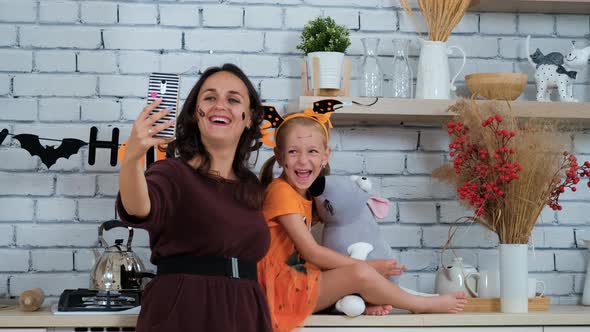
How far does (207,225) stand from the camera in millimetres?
2324

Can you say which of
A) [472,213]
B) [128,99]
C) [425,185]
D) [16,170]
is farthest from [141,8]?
[472,213]

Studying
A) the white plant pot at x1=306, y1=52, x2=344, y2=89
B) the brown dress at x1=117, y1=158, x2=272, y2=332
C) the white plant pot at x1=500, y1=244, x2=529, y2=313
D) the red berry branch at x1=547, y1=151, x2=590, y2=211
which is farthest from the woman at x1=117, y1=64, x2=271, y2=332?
the red berry branch at x1=547, y1=151, x2=590, y2=211

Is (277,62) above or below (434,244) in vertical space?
above

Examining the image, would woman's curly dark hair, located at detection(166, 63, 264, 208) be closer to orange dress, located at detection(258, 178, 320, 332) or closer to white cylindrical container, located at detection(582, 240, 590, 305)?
orange dress, located at detection(258, 178, 320, 332)

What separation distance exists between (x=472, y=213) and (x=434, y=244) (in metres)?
0.17

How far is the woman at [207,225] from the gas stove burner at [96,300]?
20 cm

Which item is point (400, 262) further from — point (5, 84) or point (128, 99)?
point (5, 84)

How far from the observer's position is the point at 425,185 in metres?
3.11

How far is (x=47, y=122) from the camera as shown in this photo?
9.81 feet

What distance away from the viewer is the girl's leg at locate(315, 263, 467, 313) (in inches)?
101

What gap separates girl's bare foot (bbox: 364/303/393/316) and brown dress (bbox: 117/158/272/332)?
0.34 m

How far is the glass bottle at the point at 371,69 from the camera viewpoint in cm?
300

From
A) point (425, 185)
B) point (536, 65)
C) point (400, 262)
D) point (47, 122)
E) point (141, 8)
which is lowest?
point (400, 262)

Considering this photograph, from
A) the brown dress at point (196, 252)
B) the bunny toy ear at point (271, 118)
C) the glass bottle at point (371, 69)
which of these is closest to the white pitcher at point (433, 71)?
the glass bottle at point (371, 69)
